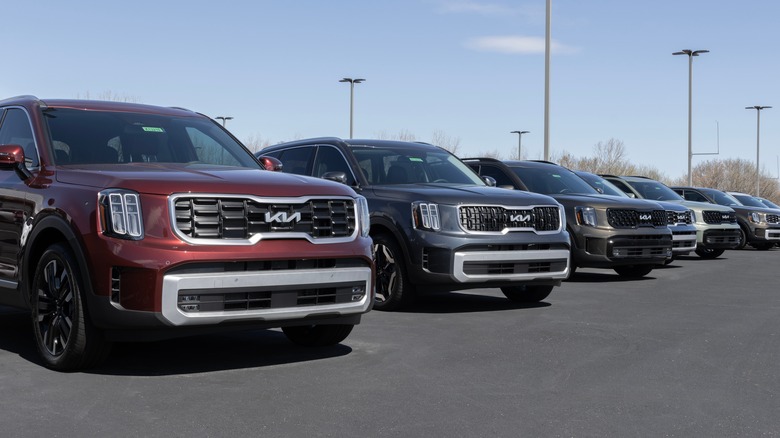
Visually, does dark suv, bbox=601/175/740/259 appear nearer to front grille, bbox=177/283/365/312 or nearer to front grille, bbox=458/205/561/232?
front grille, bbox=458/205/561/232

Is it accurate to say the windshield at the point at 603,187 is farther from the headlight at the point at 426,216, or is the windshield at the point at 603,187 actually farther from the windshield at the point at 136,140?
the windshield at the point at 136,140

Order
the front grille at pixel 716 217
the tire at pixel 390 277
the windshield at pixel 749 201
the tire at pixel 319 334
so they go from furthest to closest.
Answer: the windshield at pixel 749 201, the front grille at pixel 716 217, the tire at pixel 390 277, the tire at pixel 319 334

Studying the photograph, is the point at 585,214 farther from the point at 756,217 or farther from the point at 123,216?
the point at 756,217

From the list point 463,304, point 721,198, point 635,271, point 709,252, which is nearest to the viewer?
point 463,304

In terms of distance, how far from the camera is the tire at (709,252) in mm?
22009

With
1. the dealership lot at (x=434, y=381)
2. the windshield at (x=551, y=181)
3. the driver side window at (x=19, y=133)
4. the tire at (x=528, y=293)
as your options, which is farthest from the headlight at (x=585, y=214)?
the driver side window at (x=19, y=133)

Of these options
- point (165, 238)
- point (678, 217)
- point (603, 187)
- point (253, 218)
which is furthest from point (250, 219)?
point (678, 217)

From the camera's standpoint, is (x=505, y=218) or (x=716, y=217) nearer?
(x=505, y=218)

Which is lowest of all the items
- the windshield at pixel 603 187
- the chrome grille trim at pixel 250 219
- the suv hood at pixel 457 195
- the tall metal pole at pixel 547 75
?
the chrome grille trim at pixel 250 219

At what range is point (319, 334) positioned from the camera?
770 cm

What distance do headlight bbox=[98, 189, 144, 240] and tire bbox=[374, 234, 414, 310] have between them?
13.8ft

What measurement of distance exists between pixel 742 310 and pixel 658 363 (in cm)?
408

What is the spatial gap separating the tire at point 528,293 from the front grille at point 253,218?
4729 mm

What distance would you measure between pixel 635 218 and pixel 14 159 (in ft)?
30.9
